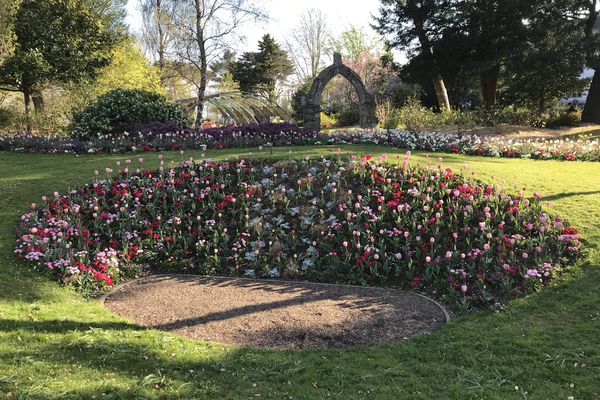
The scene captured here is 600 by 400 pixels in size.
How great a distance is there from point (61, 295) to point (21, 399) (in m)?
2.05

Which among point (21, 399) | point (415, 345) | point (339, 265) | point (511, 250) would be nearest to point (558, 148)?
point (511, 250)

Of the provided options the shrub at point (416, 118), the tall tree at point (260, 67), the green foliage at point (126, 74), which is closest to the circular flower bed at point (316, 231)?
the shrub at point (416, 118)

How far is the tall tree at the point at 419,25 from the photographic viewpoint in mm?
20297

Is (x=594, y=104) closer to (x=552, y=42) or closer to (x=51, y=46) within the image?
(x=552, y=42)

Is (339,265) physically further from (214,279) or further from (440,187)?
(440,187)

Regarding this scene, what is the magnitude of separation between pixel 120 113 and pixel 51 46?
645 centimetres

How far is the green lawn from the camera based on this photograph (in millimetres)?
2938

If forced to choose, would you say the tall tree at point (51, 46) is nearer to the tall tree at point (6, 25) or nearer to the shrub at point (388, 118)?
the tall tree at point (6, 25)

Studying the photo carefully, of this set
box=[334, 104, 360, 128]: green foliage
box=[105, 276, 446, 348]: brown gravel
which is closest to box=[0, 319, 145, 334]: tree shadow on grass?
box=[105, 276, 446, 348]: brown gravel

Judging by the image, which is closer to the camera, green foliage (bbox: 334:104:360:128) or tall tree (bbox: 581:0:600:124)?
tall tree (bbox: 581:0:600:124)

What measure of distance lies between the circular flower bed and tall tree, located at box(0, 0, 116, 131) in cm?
1218

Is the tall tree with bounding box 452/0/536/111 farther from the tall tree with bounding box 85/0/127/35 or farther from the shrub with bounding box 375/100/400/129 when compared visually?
the tall tree with bounding box 85/0/127/35

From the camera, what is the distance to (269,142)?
12219 millimetres

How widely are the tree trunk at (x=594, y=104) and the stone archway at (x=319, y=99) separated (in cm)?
998
